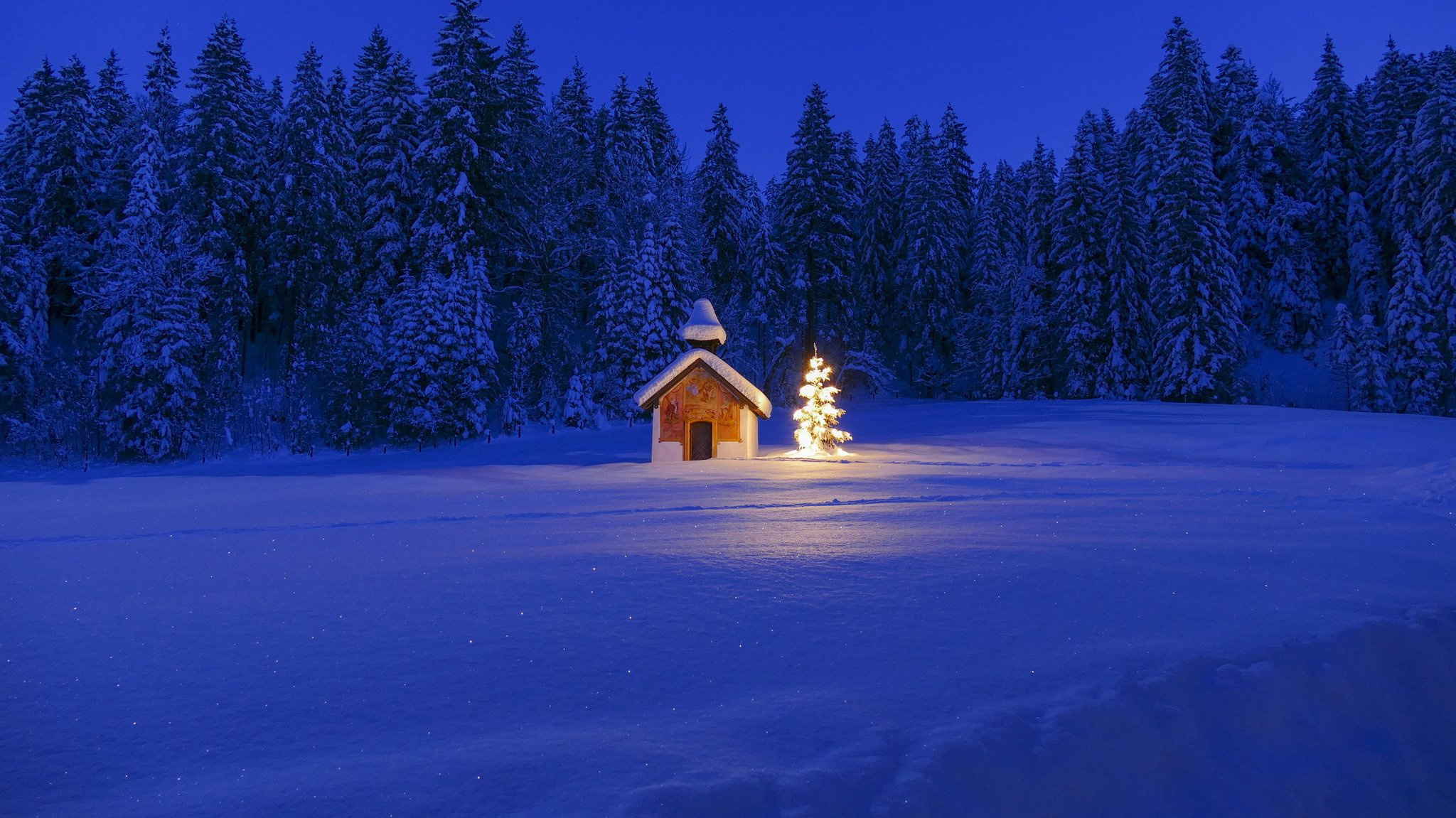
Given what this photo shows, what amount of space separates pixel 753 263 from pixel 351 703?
42.4m

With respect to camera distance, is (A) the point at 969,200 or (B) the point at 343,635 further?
(A) the point at 969,200

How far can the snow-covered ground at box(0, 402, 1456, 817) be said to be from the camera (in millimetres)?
3617

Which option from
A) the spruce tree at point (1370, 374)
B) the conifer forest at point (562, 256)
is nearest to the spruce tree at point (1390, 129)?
the conifer forest at point (562, 256)

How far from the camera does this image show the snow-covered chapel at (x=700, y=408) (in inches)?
864

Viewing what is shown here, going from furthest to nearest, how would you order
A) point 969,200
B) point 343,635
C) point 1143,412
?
point 969,200
point 1143,412
point 343,635

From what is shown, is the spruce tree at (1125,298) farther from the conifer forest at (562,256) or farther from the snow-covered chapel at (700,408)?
the snow-covered chapel at (700,408)

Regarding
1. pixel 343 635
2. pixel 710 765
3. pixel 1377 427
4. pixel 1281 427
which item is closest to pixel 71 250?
pixel 343 635

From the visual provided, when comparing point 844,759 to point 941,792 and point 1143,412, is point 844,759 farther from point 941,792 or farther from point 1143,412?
point 1143,412

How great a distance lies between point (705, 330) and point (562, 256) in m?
22.1

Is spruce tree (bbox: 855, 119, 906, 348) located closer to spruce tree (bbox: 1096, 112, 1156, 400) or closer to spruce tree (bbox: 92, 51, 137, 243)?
spruce tree (bbox: 1096, 112, 1156, 400)

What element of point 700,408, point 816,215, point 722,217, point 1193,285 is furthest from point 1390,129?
point 700,408

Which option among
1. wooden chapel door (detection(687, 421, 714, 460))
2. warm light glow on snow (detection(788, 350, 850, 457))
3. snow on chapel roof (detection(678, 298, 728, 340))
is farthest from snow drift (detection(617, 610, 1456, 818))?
snow on chapel roof (detection(678, 298, 728, 340))

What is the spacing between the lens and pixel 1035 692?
4.42 m

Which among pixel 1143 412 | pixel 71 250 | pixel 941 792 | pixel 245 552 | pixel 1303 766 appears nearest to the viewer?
pixel 941 792
